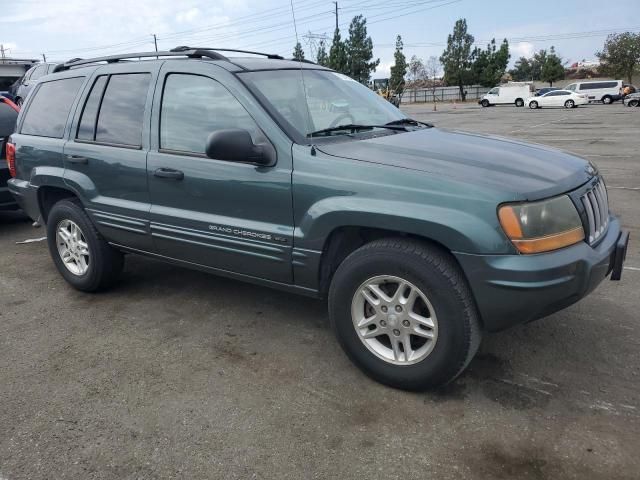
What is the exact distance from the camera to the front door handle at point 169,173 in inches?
140

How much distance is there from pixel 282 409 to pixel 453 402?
35.3 inches

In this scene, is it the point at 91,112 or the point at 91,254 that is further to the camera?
the point at 91,254

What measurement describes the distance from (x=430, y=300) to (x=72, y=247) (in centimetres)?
322

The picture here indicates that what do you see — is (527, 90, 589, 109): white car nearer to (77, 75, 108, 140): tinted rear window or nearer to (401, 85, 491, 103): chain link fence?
(401, 85, 491, 103): chain link fence

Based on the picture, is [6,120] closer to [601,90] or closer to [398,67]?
[601,90]

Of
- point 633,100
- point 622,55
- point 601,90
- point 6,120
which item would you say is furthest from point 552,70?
point 6,120

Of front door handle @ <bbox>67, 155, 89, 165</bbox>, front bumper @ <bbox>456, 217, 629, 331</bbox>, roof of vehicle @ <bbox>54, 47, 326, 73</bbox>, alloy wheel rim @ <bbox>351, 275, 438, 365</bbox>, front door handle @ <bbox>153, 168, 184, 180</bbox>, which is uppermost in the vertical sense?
roof of vehicle @ <bbox>54, 47, 326, 73</bbox>

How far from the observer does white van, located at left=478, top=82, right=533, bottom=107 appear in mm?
45781

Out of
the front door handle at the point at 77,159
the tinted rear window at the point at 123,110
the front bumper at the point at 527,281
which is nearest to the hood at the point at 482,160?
the front bumper at the point at 527,281

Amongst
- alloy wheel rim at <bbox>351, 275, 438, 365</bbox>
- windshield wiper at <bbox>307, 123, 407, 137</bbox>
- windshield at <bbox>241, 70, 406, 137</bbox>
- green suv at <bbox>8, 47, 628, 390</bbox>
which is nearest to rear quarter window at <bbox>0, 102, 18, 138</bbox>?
green suv at <bbox>8, 47, 628, 390</bbox>

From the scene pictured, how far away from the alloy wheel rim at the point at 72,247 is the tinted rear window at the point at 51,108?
764mm

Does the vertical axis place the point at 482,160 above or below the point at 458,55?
below

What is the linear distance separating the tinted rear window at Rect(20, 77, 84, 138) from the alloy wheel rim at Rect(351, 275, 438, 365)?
3.02 m

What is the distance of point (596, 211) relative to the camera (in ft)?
9.84
